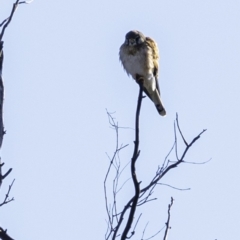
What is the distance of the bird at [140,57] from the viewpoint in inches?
307

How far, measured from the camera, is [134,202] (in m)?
4.11

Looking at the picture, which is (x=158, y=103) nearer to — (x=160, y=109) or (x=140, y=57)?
(x=160, y=109)

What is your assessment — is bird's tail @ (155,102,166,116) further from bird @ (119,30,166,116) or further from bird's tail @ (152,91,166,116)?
bird @ (119,30,166,116)

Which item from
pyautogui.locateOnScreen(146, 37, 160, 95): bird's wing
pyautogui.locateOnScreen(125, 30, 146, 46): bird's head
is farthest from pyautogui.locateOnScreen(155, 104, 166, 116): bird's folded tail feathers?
pyautogui.locateOnScreen(125, 30, 146, 46): bird's head

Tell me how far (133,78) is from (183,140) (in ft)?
12.2

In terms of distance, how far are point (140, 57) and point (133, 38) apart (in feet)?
0.88

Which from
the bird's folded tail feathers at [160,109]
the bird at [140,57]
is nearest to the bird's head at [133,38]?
the bird at [140,57]

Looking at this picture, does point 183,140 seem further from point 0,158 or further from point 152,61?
point 152,61

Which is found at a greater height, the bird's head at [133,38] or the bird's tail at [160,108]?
the bird's head at [133,38]

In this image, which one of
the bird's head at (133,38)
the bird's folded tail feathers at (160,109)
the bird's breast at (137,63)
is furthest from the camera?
the bird's folded tail feathers at (160,109)

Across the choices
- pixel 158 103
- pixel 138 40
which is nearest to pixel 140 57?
pixel 138 40

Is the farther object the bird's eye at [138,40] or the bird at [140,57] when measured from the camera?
the bird's eye at [138,40]

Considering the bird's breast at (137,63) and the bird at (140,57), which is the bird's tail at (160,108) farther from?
the bird's breast at (137,63)

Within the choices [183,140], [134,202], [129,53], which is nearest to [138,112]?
[183,140]
